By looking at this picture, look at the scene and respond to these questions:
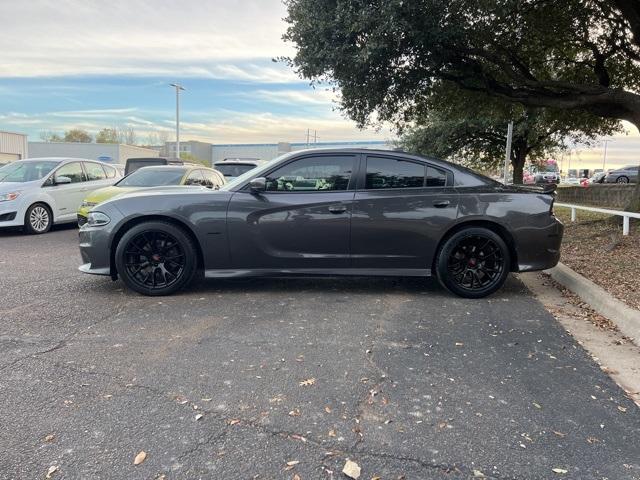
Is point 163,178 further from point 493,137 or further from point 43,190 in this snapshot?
point 493,137

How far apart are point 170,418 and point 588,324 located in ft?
12.6

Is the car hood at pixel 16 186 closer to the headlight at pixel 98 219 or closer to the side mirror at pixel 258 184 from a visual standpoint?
the headlight at pixel 98 219

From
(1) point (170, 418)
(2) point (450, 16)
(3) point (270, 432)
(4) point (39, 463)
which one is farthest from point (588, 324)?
(2) point (450, 16)

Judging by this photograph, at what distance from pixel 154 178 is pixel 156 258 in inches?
185

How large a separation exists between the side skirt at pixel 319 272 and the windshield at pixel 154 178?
467cm

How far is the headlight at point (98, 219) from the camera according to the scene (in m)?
5.44

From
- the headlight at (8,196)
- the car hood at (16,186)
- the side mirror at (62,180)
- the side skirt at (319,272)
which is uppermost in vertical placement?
the side mirror at (62,180)

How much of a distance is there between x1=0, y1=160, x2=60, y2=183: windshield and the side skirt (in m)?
7.50

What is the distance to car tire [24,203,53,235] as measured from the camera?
10.4 metres

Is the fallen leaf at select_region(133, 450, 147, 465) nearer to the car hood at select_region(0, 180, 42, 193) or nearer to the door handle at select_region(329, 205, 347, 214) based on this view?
the door handle at select_region(329, 205, 347, 214)

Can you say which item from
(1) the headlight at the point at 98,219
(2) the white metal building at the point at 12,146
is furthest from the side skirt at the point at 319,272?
(2) the white metal building at the point at 12,146

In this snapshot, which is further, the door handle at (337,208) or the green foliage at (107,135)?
the green foliage at (107,135)

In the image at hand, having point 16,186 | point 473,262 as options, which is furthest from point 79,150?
point 473,262

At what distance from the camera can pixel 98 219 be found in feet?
17.9
